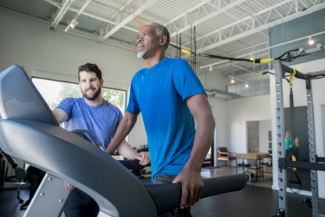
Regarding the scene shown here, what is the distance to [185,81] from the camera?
89 cm

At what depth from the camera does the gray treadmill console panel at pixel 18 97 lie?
0.41 metres

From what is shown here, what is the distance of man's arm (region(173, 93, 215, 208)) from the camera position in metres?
0.56

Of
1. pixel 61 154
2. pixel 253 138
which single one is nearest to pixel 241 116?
pixel 253 138

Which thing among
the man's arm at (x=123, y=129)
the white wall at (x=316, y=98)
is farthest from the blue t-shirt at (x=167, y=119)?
the white wall at (x=316, y=98)

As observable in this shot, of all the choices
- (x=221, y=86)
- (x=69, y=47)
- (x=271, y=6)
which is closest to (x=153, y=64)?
(x=271, y=6)

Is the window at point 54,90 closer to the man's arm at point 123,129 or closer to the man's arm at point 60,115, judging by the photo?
the man's arm at point 60,115

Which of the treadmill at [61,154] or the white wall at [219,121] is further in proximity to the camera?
the white wall at [219,121]

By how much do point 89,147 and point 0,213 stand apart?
3.97m

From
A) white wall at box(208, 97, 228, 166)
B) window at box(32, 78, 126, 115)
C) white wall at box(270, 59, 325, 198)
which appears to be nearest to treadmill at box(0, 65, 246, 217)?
white wall at box(270, 59, 325, 198)

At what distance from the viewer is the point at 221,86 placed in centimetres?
1156

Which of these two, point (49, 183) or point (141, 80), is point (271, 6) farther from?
point (49, 183)

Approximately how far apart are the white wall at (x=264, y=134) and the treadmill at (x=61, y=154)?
41.0ft

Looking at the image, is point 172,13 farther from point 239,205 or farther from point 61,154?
point 61,154

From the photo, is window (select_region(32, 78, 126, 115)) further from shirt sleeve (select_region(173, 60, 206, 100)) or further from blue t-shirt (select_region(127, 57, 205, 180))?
shirt sleeve (select_region(173, 60, 206, 100))
